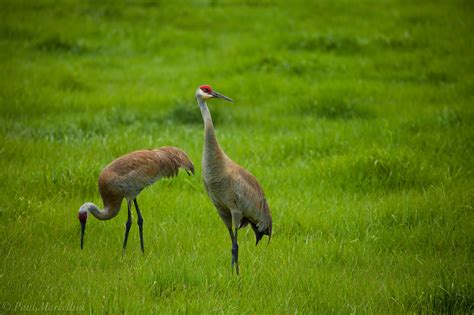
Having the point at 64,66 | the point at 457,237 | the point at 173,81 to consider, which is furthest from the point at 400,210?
the point at 64,66

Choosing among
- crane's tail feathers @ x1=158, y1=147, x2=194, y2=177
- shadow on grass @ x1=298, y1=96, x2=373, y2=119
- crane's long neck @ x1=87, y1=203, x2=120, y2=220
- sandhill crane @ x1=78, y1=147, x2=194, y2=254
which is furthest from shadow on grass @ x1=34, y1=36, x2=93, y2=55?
crane's long neck @ x1=87, y1=203, x2=120, y2=220

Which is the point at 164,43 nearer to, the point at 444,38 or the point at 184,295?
the point at 444,38

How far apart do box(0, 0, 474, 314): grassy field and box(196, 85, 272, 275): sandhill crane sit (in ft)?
1.27

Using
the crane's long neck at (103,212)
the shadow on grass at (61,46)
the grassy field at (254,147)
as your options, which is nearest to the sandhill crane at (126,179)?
the crane's long neck at (103,212)

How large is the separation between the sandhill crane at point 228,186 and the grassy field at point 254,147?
39 centimetres

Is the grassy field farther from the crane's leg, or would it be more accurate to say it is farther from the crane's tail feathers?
the crane's tail feathers

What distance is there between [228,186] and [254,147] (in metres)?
3.57

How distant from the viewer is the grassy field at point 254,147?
16.5ft

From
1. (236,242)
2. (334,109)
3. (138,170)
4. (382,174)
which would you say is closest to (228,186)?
(236,242)

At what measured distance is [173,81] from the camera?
1242cm

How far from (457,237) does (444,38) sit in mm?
8708

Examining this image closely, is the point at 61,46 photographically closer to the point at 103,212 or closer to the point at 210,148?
the point at 103,212

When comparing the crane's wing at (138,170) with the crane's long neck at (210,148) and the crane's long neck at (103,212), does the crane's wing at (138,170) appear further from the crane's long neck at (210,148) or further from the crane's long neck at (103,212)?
the crane's long neck at (210,148)

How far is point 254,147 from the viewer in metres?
8.83
